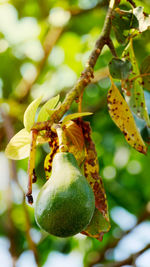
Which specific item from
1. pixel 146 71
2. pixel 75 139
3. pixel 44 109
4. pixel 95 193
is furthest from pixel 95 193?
pixel 146 71

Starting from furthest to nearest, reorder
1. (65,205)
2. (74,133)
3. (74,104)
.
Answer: (74,104) < (74,133) < (65,205)

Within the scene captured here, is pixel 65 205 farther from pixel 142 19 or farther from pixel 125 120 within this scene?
pixel 142 19

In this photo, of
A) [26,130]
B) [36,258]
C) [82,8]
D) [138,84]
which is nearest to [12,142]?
[26,130]

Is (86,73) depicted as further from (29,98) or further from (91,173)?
(29,98)

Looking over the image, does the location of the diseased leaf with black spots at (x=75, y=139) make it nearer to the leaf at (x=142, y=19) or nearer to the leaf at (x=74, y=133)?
the leaf at (x=74, y=133)

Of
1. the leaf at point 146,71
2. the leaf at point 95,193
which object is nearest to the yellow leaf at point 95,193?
the leaf at point 95,193

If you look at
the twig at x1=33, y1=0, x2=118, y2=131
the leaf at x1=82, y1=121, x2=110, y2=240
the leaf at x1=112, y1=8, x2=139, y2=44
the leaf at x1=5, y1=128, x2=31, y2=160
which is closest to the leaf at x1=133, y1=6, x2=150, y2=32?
the leaf at x1=112, y1=8, x2=139, y2=44

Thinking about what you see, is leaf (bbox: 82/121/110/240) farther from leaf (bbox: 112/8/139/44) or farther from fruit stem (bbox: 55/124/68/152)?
leaf (bbox: 112/8/139/44)
